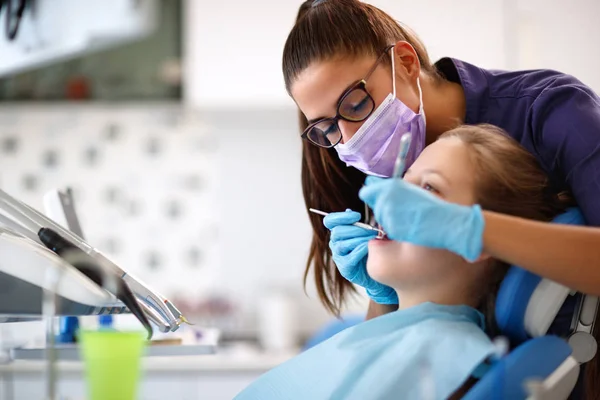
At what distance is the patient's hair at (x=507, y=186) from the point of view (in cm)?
123

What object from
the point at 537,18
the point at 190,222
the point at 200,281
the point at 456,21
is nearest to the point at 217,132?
the point at 190,222

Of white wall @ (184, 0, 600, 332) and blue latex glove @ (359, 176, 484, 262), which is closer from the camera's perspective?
blue latex glove @ (359, 176, 484, 262)

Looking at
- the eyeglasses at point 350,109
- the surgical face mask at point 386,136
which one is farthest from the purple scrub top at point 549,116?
the eyeglasses at point 350,109

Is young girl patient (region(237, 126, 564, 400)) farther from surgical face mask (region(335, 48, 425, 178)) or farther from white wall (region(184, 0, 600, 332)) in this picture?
white wall (region(184, 0, 600, 332))

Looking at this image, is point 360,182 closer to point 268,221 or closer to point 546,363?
point 546,363

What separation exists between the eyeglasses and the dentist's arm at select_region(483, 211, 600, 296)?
0.44 meters

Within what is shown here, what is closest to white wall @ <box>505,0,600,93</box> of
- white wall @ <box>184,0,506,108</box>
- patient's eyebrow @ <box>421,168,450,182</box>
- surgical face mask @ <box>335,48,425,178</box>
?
white wall @ <box>184,0,506,108</box>

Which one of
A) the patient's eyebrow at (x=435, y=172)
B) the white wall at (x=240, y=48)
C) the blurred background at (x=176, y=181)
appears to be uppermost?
the white wall at (x=240, y=48)

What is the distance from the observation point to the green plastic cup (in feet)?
3.45

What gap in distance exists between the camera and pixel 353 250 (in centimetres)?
139

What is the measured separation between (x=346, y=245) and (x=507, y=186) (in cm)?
32

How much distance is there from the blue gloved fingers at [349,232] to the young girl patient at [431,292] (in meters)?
0.06

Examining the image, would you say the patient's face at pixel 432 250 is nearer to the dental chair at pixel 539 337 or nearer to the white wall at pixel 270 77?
the dental chair at pixel 539 337

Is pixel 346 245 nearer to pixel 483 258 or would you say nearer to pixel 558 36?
pixel 483 258
